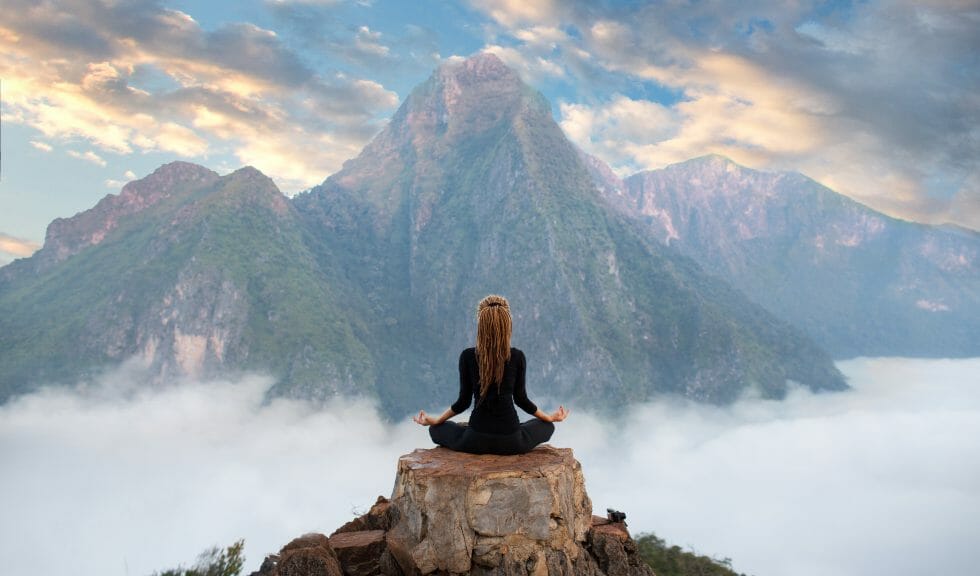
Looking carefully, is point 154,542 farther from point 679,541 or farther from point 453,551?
point 453,551

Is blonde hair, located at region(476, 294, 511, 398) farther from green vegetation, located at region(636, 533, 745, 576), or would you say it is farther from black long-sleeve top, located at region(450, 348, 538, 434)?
green vegetation, located at region(636, 533, 745, 576)

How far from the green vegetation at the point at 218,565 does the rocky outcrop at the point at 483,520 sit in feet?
62.2

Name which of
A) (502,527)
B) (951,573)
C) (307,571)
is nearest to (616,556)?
(502,527)

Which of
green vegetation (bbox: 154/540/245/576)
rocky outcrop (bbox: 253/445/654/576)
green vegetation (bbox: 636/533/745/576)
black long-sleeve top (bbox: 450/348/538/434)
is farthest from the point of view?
green vegetation (bbox: 636/533/745/576)

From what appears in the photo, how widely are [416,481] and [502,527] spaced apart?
1.52 meters

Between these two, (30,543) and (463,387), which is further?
(30,543)

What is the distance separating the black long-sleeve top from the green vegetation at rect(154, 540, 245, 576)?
65.7 ft

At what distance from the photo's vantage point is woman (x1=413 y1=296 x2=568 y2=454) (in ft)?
32.6

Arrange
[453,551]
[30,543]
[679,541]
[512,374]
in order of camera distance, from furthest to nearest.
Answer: [679,541] → [30,543] → [512,374] → [453,551]

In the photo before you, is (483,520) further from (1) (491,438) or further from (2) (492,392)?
(2) (492,392)

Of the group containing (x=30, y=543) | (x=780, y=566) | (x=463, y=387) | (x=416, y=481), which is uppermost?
(x=463, y=387)

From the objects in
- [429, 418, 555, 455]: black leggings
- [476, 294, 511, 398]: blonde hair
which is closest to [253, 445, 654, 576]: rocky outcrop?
[429, 418, 555, 455]: black leggings

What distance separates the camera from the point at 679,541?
197m

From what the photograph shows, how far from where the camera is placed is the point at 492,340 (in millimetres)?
9883
